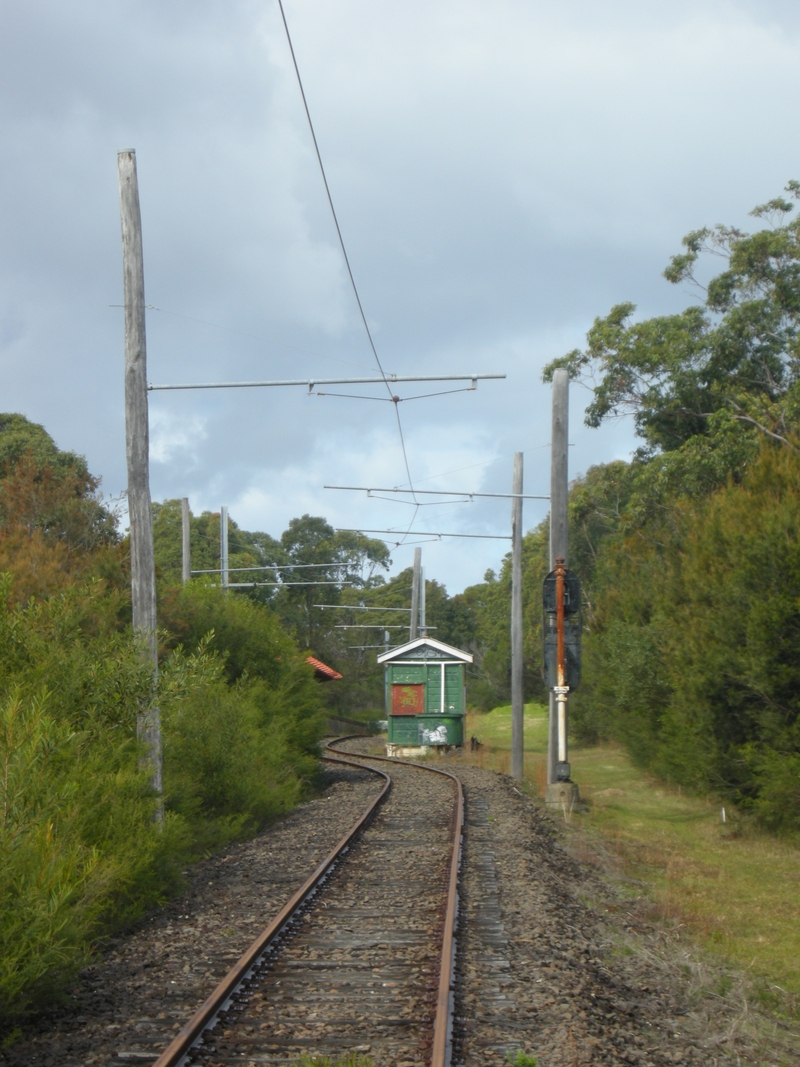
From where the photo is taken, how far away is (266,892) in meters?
10.4

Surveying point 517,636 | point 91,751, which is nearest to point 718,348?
point 517,636

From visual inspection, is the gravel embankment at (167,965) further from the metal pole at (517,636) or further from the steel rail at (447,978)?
the metal pole at (517,636)

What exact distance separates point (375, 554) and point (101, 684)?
9203 centimetres

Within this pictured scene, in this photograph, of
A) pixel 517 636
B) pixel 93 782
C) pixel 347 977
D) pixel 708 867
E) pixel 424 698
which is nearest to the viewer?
pixel 347 977

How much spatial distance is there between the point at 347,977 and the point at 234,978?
0.81 meters

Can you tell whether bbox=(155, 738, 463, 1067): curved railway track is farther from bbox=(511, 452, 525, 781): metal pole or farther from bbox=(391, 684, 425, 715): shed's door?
bbox=(391, 684, 425, 715): shed's door

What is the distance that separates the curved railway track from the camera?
5.71 meters

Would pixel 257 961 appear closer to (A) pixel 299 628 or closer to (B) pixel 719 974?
(B) pixel 719 974

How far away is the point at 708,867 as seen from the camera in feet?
49.2

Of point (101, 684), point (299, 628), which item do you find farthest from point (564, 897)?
point (299, 628)

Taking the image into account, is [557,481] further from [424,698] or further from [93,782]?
[424,698]

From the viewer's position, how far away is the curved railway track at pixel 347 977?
18.7 feet

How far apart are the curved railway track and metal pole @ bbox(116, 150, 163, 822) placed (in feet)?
13.4

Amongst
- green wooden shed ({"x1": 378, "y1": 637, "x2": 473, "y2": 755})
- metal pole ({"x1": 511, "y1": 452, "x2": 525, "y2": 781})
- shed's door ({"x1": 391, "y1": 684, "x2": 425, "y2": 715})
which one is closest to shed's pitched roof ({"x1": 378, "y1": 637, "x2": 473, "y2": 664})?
green wooden shed ({"x1": 378, "y1": 637, "x2": 473, "y2": 755})
